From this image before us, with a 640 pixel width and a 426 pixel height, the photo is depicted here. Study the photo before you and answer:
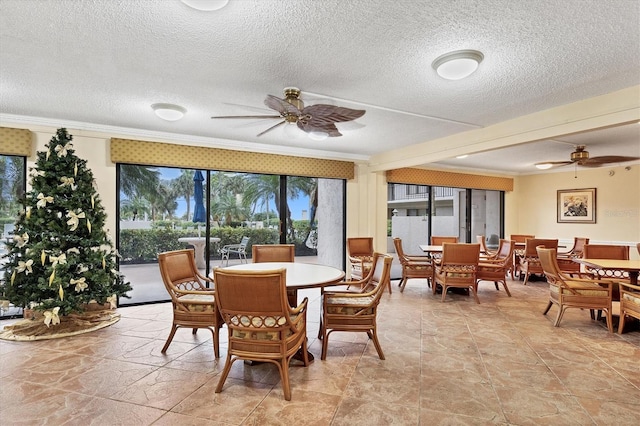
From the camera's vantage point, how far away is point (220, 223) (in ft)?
18.2

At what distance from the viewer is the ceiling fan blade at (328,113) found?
9.03ft

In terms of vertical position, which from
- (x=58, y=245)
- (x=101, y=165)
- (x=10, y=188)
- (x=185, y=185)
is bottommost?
(x=58, y=245)

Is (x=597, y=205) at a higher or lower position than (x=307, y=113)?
lower

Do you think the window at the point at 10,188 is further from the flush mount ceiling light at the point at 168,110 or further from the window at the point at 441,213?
the window at the point at 441,213

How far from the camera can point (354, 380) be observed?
2.65 m

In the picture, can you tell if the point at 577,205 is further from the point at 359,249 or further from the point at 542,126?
the point at 359,249

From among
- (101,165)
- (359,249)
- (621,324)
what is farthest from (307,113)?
(621,324)

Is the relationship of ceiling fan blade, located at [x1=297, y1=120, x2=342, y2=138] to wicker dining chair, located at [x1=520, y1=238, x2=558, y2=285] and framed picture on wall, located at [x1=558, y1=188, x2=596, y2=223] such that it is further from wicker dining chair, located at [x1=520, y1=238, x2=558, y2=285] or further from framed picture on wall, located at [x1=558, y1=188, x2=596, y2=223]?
framed picture on wall, located at [x1=558, y1=188, x2=596, y2=223]

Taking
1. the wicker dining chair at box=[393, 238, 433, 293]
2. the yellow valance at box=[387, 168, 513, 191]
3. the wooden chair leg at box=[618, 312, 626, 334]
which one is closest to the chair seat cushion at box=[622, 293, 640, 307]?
the wooden chair leg at box=[618, 312, 626, 334]

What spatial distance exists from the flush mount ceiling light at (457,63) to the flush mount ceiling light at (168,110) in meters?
2.70

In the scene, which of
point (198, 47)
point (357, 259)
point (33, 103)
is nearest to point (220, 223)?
point (357, 259)

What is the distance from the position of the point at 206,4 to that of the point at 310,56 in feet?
2.97

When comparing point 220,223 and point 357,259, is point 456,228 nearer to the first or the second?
point 357,259

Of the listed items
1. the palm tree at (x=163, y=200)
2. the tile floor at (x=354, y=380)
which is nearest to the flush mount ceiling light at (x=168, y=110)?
the palm tree at (x=163, y=200)
